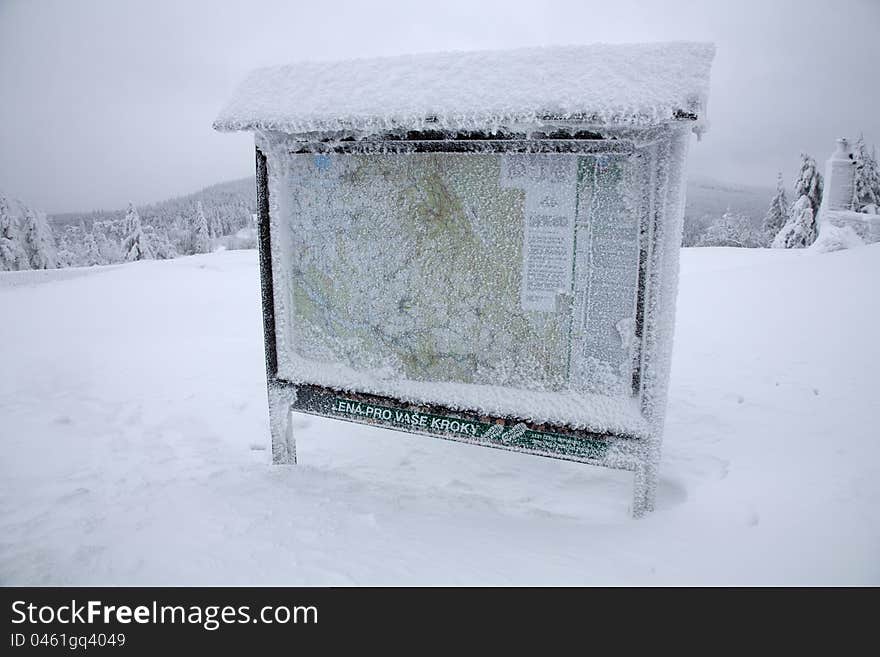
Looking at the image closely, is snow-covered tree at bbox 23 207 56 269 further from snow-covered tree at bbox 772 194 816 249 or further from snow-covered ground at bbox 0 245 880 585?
snow-covered tree at bbox 772 194 816 249

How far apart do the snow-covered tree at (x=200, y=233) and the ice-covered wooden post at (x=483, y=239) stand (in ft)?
129

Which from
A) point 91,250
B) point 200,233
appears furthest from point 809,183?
point 91,250

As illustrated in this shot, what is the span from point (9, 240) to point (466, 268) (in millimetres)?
33021

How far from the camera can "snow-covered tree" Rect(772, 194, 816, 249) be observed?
25.7m

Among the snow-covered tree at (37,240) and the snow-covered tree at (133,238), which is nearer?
the snow-covered tree at (37,240)

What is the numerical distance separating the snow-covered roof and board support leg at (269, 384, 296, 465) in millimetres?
1954

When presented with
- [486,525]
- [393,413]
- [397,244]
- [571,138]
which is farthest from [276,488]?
[571,138]

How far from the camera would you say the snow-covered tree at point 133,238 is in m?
33.1

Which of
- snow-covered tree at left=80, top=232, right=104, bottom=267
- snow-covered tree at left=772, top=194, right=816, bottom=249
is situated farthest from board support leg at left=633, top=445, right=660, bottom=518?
snow-covered tree at left=80, top=232, right=104, bottom=267
